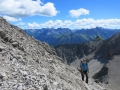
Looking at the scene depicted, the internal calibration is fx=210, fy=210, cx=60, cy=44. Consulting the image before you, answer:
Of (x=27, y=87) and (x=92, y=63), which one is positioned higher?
(x=27, y=87)

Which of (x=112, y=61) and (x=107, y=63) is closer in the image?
(x=107, y=63)

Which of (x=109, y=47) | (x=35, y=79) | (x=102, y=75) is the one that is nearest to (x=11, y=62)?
(x=35, y=79)

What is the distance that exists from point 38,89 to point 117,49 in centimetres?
16094

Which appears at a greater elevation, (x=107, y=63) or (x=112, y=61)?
(x=112, y=61)

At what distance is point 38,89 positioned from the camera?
14.9 meters

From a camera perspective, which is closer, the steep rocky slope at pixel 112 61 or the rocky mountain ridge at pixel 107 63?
the steep rocky slope at pixel 112 61

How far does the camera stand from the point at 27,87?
14680 millimetres

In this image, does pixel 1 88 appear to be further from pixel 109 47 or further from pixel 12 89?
pixel 109 47

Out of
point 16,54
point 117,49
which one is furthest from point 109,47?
point 16,54

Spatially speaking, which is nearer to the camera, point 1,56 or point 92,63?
point 1,56

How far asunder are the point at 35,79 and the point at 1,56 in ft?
13.1

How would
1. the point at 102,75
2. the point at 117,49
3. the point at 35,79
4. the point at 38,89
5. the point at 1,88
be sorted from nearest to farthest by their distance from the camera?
the point at 1,88
the point at 38,89
the point at 35,79
the point at 102,75
the point at 117,49

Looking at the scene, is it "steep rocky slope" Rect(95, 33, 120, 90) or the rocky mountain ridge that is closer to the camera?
"steep rocky slope" Rect(95, 33, 120, 90)

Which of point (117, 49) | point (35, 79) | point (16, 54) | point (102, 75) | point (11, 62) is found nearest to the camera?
point (35, 79)
